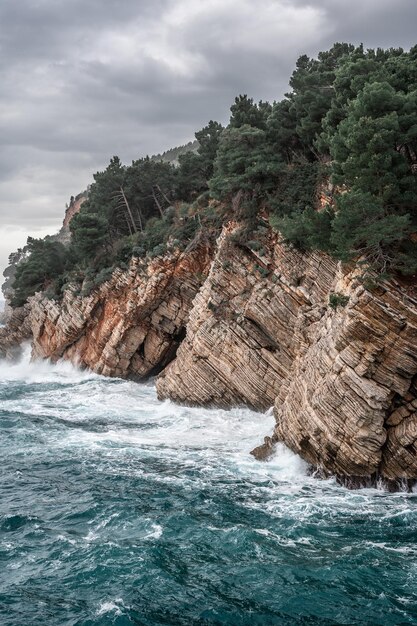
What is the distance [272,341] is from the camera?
31.7 meters

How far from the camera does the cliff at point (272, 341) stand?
2036 cm

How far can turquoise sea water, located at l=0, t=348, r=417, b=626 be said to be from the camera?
13.5m

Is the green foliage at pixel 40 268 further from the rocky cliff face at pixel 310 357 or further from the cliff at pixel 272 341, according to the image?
the rocky cliff face at pixel 310 357

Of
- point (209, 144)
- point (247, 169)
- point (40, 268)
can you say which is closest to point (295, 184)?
point (247, 169)

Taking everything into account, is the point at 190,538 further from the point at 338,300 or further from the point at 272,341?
the point at 272,341

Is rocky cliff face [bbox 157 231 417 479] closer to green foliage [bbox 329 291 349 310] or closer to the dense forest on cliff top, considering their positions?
green foliage [bbox 329 291 349 310]

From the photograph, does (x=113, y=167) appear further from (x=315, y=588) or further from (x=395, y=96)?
(x=315, y=588)

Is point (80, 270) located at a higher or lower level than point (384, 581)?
higher

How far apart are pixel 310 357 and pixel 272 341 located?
6.93m

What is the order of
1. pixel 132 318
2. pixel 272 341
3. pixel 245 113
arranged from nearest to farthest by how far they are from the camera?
pixel 272 341 → pixel 245 113 → pixel 132 318

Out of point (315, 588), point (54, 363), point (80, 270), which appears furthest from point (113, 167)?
point (315, 588)

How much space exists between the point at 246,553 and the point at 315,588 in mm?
2605

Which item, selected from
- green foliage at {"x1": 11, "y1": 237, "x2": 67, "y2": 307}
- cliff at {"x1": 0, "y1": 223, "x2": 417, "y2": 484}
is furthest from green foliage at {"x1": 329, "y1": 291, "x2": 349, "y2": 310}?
green foliage at {"x1": 11, "y1": 237, "x2": 67, "y2": 307}

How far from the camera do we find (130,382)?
45.2m
